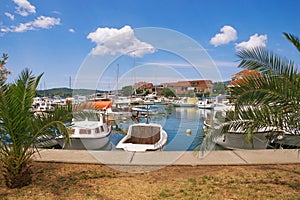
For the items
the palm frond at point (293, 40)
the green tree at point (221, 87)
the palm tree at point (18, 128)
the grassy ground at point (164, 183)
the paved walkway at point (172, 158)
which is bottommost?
the grassy ground at point (164, 183)

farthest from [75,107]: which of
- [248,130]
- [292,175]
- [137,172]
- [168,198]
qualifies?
[292,175]

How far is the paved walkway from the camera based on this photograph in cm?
639

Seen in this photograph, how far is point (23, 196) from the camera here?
4.32m

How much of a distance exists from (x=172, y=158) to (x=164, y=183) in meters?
1.72

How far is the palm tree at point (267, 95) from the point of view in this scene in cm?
430

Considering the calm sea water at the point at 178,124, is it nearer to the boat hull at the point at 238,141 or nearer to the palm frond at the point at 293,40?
the boat hull at the point at 238,141

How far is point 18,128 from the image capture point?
14.9 ft

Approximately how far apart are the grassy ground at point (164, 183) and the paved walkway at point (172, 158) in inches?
11.2

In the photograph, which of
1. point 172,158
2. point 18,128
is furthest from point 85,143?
point 18,128

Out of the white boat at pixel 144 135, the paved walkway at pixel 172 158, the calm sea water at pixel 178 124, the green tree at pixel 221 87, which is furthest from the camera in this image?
the calm sea water at pixel 178 124

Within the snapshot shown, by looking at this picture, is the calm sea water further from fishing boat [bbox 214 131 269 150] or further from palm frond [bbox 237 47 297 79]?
palm frond [bbox 237 47 297 79]

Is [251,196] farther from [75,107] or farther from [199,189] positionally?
[75,107]

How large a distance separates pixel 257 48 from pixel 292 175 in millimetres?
3127

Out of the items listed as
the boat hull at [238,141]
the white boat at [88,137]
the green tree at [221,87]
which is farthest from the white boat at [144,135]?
the green tree at [221,87]
